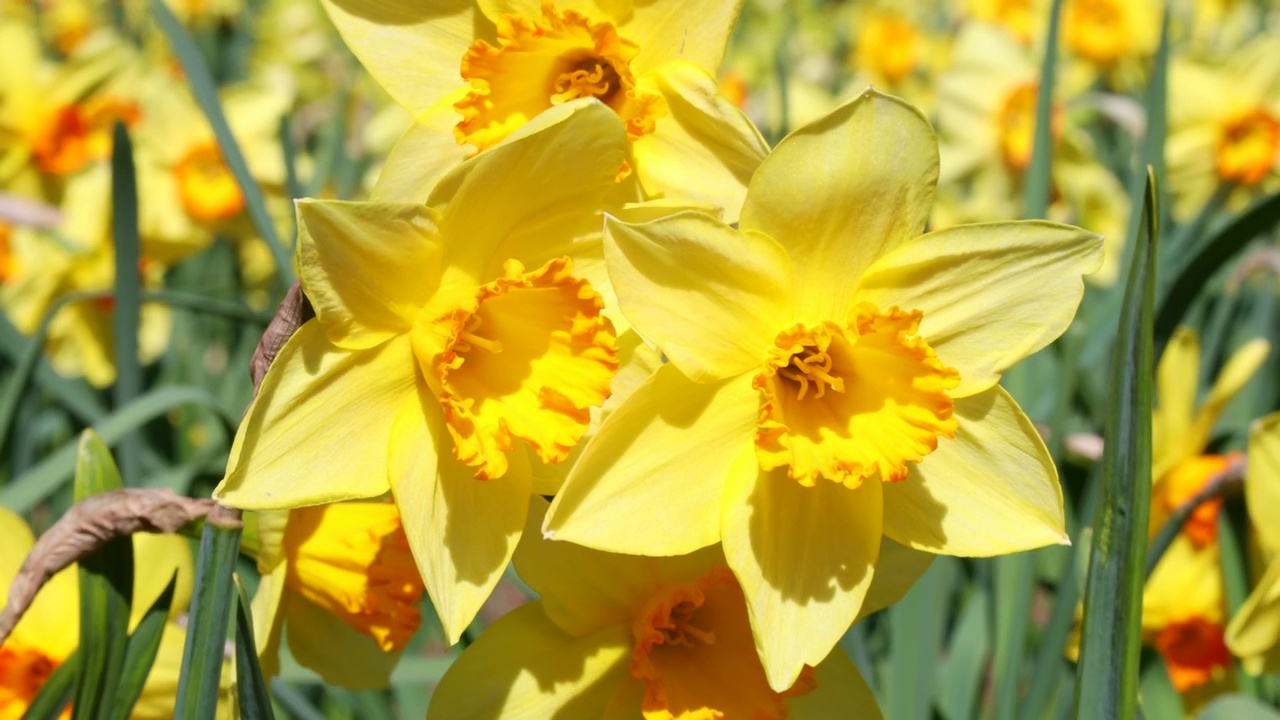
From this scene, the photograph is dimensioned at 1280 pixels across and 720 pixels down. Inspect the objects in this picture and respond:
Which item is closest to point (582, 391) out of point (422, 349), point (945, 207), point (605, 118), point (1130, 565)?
point (422, 349)

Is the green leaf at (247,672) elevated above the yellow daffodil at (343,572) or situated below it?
above

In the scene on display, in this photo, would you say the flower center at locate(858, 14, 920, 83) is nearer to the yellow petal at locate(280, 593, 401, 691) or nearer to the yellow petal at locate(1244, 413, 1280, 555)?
the yellow petal at locate(1244, 413, 1280, 555)

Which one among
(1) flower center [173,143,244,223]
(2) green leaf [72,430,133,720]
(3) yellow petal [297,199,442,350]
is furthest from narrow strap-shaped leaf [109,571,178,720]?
(1) flower center [173,143,244,223]

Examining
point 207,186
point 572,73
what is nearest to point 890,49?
point 207,186

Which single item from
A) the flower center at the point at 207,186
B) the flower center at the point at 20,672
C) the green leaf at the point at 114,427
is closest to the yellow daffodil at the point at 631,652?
the flower center at the point at 20,672

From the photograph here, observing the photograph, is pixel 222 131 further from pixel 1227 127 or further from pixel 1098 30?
pixel 1098 30

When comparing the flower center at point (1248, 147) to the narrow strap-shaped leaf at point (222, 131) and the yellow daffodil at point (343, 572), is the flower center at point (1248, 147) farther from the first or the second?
the yellow daffodil at point (343, 572)
